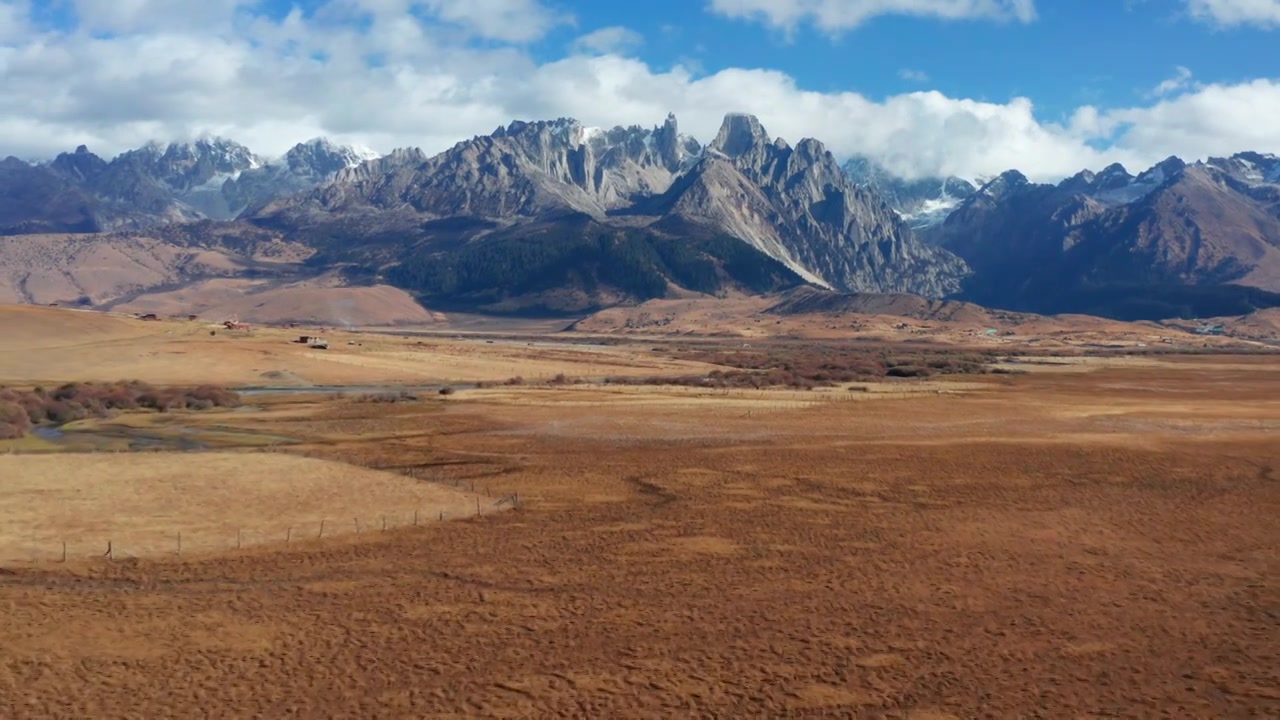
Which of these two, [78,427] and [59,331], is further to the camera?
[59,331]

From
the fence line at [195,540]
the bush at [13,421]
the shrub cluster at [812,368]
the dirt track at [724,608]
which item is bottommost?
the dirt track at [724,608]

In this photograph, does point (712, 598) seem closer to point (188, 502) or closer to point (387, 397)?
point (188, 502)

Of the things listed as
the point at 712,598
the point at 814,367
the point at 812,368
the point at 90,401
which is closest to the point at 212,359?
the point at 90,401

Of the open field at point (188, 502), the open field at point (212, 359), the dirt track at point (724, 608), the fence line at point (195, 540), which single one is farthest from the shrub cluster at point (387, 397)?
the fence line at point (195, 540)

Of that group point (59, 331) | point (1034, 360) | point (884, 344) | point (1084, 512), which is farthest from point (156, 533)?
point (884, 344)

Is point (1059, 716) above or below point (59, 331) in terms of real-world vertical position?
below

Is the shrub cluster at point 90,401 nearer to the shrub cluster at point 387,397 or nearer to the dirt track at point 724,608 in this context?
the shrub cluster at point 387,397

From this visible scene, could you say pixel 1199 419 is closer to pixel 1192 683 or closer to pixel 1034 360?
pixel 1192 683
